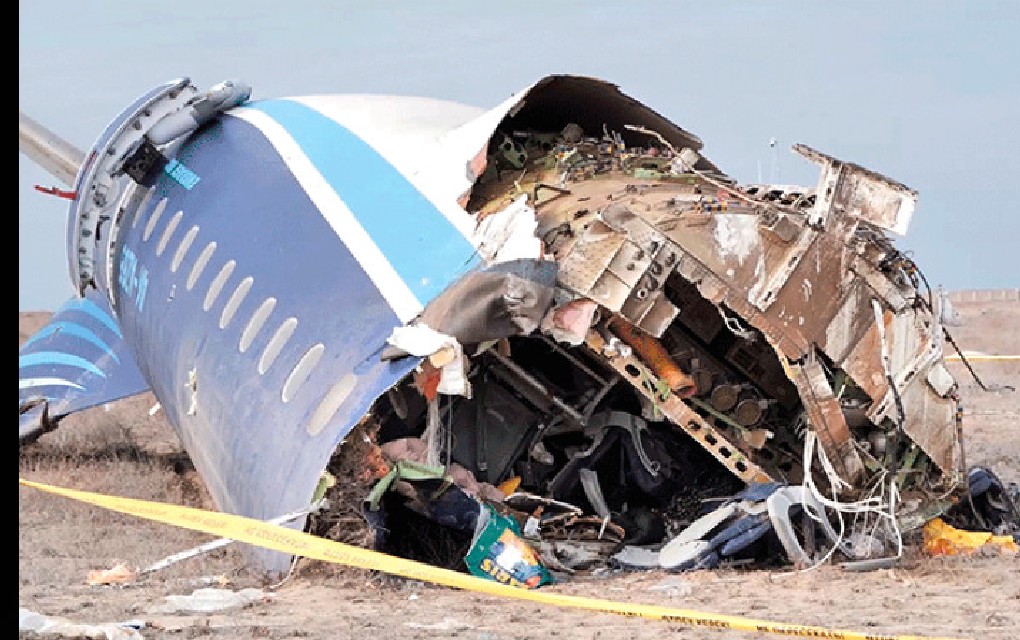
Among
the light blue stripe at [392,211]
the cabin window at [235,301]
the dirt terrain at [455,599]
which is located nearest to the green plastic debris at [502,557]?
the dirt terrain at [455,599]

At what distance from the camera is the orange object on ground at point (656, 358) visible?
11445mm

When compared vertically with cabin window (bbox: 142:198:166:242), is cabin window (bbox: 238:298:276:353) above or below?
below

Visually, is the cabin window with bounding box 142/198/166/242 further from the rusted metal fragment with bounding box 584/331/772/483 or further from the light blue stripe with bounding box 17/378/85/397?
the rusted metal fragment with bounding box 584/331/772/483

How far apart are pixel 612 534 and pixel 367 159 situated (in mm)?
3826

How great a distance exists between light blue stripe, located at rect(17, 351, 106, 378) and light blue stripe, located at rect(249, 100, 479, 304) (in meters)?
7.03

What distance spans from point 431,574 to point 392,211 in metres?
3.45

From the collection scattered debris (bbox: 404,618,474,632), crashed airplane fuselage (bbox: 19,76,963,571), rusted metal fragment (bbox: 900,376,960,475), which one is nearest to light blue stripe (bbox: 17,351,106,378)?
crashed airplane fuselage (bbox: 19,76,963,571)

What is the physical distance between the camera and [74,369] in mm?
20156

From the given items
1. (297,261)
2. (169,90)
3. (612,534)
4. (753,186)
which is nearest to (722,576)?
(612,534)

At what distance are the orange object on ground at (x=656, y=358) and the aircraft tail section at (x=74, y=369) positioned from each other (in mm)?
9278

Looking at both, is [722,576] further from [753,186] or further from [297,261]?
[297,261]

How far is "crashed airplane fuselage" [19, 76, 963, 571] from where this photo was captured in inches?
434

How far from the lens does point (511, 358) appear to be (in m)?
12.8

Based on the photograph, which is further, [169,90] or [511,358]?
[169,90]
